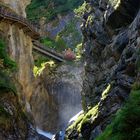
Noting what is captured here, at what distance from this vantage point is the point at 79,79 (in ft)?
194

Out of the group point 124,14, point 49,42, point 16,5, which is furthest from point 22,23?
point 49,42

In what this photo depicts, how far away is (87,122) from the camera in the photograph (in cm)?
3022

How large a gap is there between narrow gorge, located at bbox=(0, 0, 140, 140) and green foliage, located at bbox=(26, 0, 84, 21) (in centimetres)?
1258

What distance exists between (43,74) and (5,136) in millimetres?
29310

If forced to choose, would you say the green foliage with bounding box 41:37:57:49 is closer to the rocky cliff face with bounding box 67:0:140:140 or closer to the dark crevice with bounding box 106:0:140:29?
the rocky cliff face with bounding box 67:0:140:140

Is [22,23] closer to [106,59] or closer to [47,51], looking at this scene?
[106,59]

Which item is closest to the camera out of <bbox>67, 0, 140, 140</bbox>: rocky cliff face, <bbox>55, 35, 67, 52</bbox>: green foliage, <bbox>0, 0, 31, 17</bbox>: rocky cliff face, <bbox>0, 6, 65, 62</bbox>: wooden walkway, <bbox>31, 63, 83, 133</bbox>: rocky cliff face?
<bbox>67, 0, 140, 140</bbox>: rocky cliff face

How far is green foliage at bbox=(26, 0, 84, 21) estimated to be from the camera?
77000 mm

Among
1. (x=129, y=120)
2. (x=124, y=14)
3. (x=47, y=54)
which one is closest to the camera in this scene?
(x=129, y=120)

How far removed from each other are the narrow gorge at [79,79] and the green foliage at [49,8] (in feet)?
41.3

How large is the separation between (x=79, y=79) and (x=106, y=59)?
2462 centimetres

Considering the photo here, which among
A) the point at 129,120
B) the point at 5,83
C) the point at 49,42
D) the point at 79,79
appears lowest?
the point at 129,120

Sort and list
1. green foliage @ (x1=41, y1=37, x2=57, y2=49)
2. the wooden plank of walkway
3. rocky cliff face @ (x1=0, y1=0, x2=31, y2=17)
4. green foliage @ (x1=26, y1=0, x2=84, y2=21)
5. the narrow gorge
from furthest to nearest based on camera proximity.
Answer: green foliage @ (x1=26, y1=0, x2=84, y2=21) < green foliage @ (x1=41, y1=37, x2=57, y2=49) < the wooden plank of walkway < rocky cliff face @ (x1=0, y1=0, x2=31, y2=17) < the narrow gorge

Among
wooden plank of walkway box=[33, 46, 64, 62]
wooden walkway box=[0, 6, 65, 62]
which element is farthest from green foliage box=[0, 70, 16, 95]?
wooden plank of walkway box=[33, 46, 64, 62]
